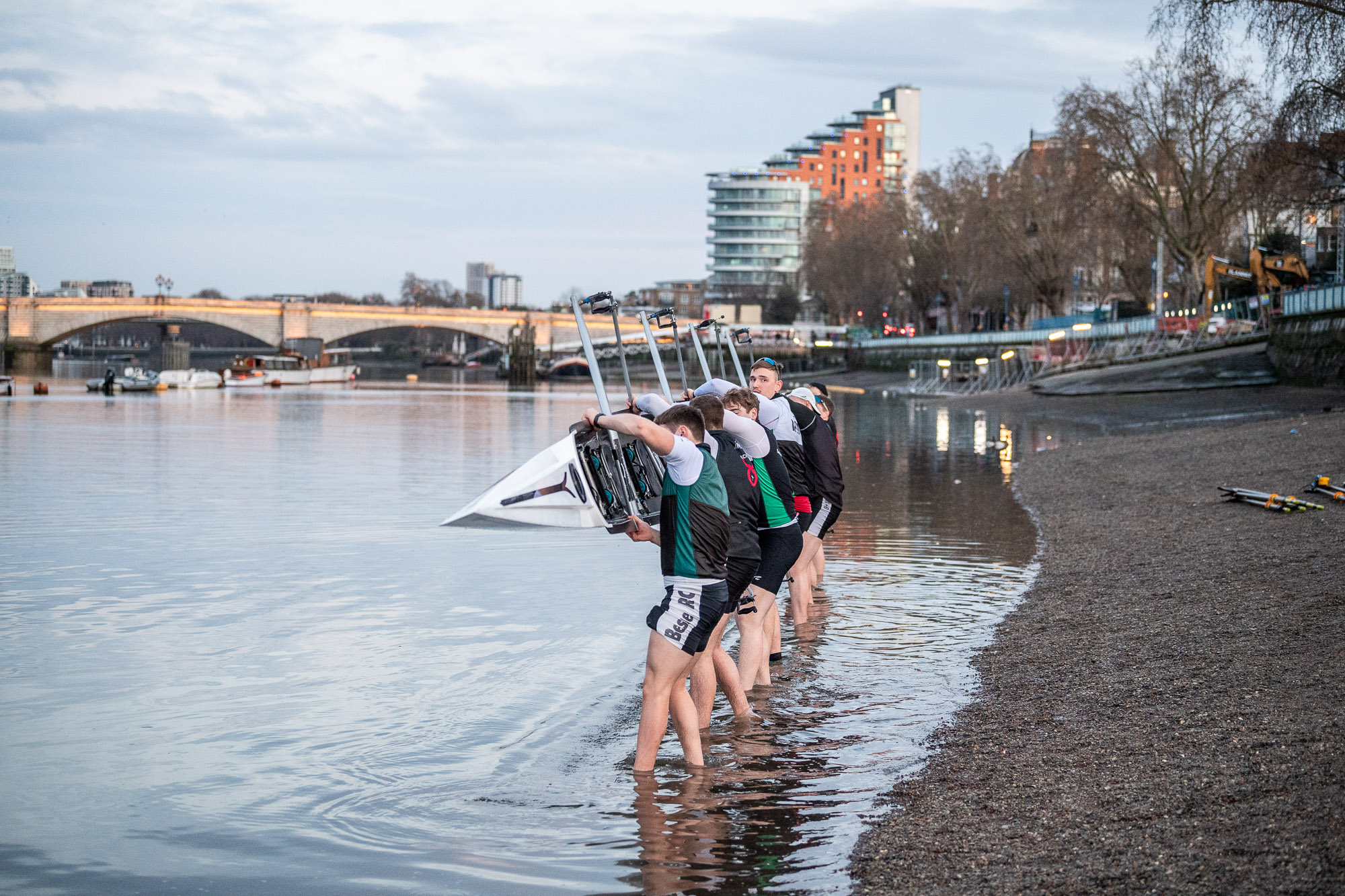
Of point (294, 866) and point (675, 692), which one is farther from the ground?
point (675, 692)

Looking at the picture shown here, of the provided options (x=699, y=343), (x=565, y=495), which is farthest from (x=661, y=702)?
(x=565, y=495)

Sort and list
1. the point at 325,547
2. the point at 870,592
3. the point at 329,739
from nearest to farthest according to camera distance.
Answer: the point at 329,739 → the point at 870,592 → the point at 325,547

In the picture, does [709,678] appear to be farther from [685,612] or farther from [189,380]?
[189,380]

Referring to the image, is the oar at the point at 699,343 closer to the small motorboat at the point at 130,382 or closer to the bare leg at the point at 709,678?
the bare leg at the point at 709,678

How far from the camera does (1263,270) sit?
54.8 metres

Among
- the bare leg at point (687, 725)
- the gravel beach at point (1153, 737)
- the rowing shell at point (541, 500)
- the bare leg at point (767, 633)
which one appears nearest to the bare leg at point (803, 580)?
the bare leg at point (767, 633)

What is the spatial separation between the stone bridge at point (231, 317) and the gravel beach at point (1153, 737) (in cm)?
10151

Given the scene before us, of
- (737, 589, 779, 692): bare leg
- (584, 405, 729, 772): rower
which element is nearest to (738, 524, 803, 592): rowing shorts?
(737, 589, 779, 692): bare leg

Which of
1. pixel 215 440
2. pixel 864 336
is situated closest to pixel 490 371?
pixel 864 336

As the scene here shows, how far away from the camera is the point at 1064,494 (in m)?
21.0

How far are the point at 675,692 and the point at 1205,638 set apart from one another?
171 inches

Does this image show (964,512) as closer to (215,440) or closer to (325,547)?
(325,547)

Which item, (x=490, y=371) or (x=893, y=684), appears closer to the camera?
(x=893, y=684)

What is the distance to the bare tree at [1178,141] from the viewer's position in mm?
53250
